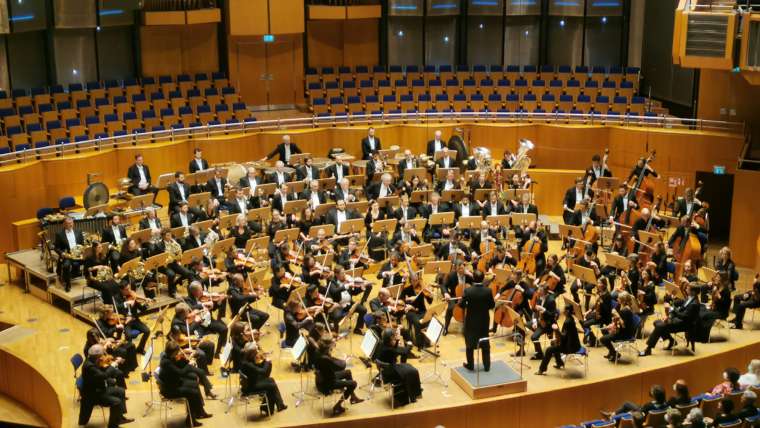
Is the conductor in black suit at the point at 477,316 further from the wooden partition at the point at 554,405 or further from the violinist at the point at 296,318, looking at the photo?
the violinist at the point at 296,318

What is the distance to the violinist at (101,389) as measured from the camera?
12922 millimetres

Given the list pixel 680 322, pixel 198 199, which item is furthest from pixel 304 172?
pixel 680 322

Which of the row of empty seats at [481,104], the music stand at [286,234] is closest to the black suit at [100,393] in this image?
the music stand at [286,234]

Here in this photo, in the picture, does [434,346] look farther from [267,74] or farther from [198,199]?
[267,74]

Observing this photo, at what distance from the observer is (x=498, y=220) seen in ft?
62.7

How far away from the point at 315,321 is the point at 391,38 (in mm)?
16521

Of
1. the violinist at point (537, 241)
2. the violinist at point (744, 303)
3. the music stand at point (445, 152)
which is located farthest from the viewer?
the music stand at point (445, 152)

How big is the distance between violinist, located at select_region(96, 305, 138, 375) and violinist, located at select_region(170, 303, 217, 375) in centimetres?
83

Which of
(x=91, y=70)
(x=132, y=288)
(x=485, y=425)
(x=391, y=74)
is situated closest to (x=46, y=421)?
(x=132, y=288)

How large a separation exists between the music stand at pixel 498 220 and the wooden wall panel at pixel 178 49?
11716 millimetres

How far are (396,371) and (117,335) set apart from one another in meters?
4.17

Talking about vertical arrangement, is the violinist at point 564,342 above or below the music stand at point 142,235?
below

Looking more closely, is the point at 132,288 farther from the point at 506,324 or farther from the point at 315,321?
the point at 506,324

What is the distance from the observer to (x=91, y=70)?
2631cm
